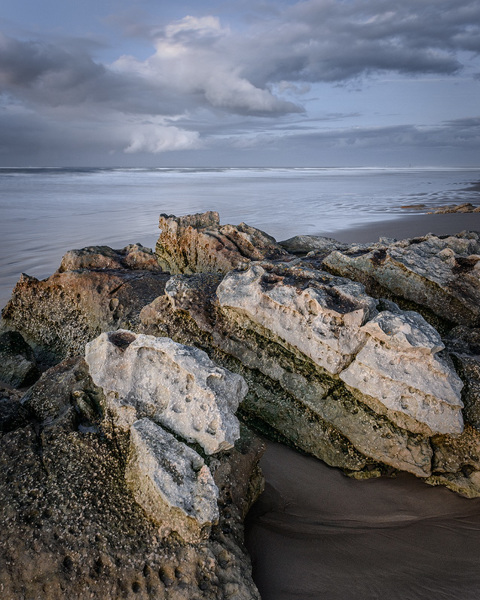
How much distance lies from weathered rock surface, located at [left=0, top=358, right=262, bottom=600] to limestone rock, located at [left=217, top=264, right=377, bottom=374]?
90 centimetres

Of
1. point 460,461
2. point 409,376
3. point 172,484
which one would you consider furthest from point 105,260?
point 460,461

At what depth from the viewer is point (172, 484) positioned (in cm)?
214

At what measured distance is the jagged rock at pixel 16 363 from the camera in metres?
4.09

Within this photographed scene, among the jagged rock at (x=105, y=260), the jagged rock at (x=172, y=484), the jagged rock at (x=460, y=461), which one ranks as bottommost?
the jagged rock at (x=460, y=461)

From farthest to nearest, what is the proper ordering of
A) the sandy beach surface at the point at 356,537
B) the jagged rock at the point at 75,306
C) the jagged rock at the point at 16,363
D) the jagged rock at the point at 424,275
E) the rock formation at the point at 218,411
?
the jagged rock at the point at 75,306, the jagged rock at the point at 16,363, the jagged rock at the point at 424,275, the sandy beach surface at the point at 356,537, the rock formation at the point at 218,411

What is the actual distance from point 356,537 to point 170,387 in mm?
1402

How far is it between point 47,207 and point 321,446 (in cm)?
2021

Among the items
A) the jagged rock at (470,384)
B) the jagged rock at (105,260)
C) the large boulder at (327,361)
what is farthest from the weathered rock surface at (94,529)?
the jagged rock at (105,260)

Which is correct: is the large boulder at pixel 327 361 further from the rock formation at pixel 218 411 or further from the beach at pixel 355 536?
the beach at pixel 355 536

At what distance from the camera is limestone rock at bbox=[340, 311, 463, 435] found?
9.09 feet

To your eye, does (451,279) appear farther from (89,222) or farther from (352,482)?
(89,222)

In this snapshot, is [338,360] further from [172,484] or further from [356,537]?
[172,484]

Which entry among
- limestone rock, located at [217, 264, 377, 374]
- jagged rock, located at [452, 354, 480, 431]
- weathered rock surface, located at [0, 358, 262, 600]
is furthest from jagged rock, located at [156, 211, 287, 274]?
weathered rock surface, located at [0, 358, 262, 600]

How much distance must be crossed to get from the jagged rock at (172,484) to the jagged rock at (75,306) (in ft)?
6.31
